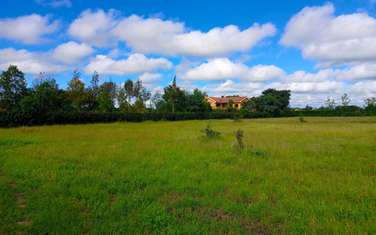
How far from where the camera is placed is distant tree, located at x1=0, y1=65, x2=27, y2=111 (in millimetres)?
30414

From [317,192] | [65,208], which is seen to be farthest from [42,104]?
[317,192]

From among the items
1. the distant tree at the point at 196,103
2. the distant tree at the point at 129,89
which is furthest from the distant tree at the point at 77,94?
the distant tree at the point at 196,103

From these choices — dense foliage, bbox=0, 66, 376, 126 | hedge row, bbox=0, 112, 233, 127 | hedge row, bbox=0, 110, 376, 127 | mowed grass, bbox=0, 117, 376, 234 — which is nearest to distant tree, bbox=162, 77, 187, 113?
dense foliage, bbox=0, 66, 376, 126

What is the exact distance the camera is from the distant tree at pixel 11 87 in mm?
30414

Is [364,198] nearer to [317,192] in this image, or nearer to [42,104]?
[317,192]

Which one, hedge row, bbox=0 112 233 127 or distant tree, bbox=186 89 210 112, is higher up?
distant tree, bbox=186 89 210 112

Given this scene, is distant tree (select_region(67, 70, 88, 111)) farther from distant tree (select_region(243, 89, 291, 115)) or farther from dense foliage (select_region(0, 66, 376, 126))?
Result: distant tree (select_region(243, 89, 291, 115))

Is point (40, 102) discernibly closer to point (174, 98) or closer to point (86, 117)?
point (86, 117)

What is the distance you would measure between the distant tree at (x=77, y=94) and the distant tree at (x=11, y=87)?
6.38m

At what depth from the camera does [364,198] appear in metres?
5.05

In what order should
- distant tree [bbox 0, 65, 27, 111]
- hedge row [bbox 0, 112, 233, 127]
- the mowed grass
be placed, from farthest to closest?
distant tree [bbox 0, 65, 27, 111]
hedge row [bbox 0, 112, 233, 127]
the mowed grass

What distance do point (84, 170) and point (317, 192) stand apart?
5536mm

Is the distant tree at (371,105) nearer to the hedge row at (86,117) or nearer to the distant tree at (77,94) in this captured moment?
the hedge row at (86,117)

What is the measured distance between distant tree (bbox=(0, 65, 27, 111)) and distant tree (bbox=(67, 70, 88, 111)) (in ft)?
20.9
